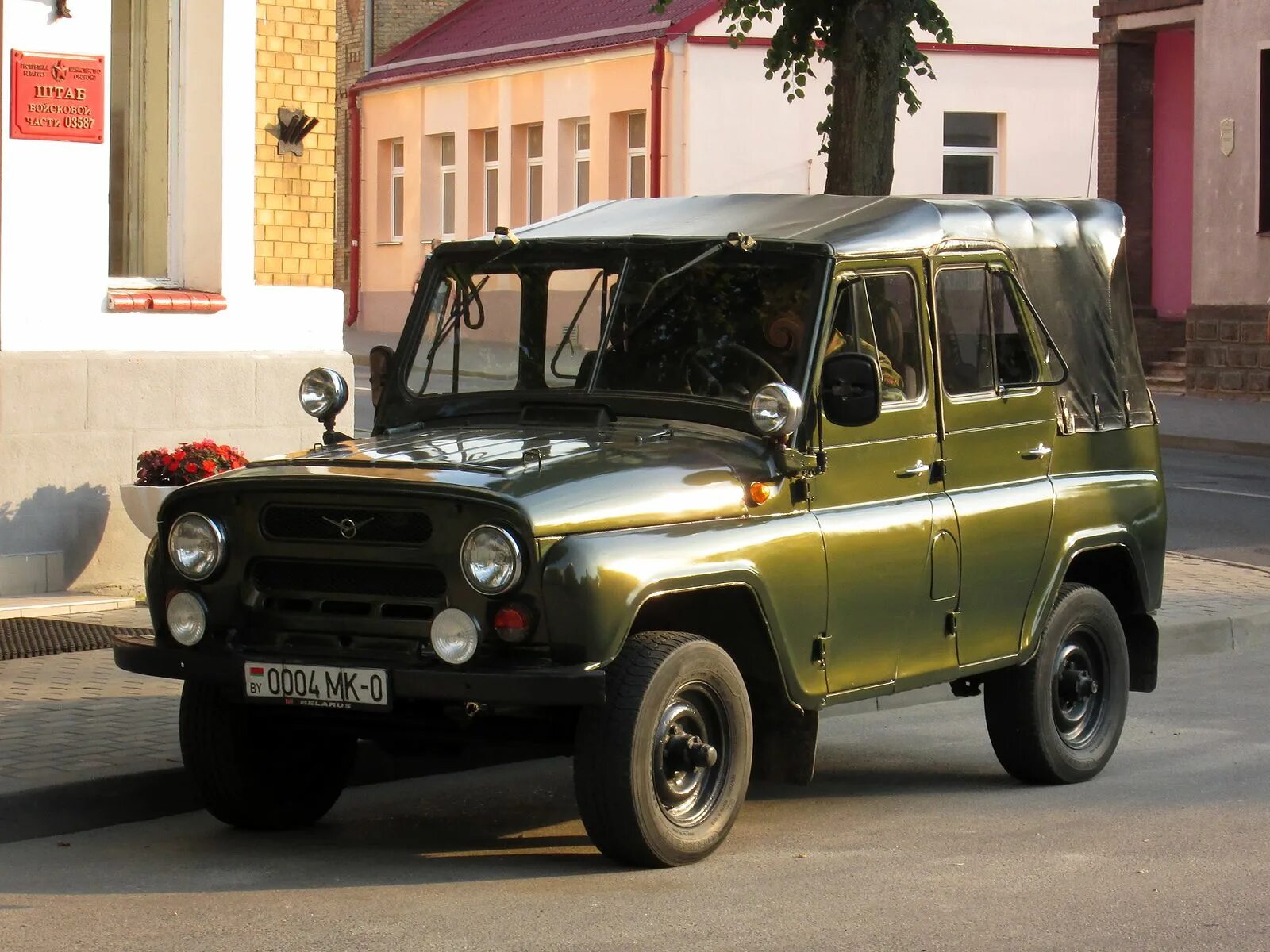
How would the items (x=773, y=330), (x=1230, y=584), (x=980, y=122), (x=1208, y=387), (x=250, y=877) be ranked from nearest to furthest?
(x=250, y=877)
(x=773, y=330)
(x=1230, y=584)
(x=1208, y=387)
(x=980, y=122)

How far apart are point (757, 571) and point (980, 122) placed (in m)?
32.9

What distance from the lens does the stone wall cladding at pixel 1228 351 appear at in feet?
94.8

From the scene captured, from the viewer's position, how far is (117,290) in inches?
470

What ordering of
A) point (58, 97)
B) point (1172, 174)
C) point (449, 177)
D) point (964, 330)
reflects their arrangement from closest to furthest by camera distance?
point (964, 330)
point (58, 97)
point (1172, 174)
point (449, 177)

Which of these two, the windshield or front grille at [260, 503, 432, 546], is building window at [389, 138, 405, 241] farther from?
front grille at [260, 503, 432, 546]

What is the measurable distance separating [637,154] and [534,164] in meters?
3.20

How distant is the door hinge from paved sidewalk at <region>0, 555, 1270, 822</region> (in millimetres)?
2180

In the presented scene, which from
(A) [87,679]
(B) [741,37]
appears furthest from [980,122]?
(A) [87,679]

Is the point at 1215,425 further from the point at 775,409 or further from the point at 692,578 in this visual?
the point at 692,578

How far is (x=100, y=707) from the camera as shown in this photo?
8531 millimetres

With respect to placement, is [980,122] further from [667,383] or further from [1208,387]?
[667,383]

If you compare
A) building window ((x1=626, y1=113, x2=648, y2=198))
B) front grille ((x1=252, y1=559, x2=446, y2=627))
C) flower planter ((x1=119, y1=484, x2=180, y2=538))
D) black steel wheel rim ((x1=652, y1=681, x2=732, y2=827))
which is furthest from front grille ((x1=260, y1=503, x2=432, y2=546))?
building window ((x1=626, y1=113, x2=648, y2=198))

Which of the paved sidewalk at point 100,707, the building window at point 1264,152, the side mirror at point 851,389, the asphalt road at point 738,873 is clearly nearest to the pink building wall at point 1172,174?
the building window at point 1264,152

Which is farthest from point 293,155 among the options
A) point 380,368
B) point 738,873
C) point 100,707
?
point 738,873
